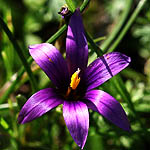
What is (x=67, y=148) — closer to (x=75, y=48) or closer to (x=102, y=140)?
(x=102, y=140)

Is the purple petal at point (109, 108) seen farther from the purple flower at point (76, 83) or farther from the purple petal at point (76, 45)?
the purple petal at point (76, 45)

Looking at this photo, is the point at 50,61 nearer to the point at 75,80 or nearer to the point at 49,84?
the point at 75,80

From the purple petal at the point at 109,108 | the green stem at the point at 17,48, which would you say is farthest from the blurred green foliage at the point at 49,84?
the purple petal at the point at 109,108

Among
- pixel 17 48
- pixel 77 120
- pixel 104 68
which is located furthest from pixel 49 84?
pixel 77 120

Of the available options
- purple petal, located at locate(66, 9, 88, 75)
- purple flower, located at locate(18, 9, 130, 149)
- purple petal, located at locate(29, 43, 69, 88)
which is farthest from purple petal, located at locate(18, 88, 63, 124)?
purple petal, located at locate(66, 9, 88, 75)

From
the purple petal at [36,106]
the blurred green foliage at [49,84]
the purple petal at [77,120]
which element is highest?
the purple petal at [36,106]

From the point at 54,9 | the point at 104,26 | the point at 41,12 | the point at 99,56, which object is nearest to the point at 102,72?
the point at 99,56

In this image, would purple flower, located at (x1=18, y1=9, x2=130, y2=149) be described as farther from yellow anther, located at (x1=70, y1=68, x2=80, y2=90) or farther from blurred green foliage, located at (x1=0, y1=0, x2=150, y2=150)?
blurred green foliage, located at (x1=0, y1=0, x2=150, y2=150)

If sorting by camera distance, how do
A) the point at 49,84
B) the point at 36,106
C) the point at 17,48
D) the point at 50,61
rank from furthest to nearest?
the point at 49,84, the point at 17,48, the point at 50,61, the point at 36,106
